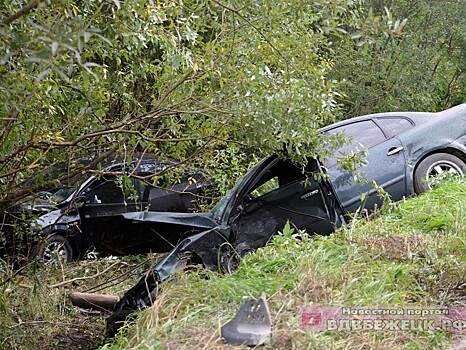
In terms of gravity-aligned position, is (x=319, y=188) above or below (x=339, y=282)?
above

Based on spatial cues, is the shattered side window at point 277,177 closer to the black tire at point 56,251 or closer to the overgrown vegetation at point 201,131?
the overgrown vegetation at point 201,131

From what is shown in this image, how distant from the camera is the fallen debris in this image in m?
3.21

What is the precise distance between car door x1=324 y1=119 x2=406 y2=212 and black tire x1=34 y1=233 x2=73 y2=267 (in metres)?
3.52

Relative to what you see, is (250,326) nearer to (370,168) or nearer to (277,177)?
(277,177)

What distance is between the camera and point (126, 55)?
5.75 m

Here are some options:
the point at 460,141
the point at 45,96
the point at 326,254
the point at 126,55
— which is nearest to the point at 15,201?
the point at 45,96

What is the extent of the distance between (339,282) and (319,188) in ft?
8.83

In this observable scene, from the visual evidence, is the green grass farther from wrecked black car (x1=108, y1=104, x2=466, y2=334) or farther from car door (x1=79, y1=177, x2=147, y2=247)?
car door (x1=79, y1=177, x2=147, y2=247)

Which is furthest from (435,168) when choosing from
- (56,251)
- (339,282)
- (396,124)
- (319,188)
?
(56,251)

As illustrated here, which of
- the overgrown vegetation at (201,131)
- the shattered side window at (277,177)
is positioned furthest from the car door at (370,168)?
the overgrown vegetation at (201,131)

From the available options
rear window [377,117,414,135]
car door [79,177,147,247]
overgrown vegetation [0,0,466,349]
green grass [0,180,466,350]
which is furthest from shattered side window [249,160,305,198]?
car door [79,177,147,247]

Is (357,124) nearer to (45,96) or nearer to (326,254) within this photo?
(326,254)

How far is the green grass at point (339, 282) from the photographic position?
322 cm

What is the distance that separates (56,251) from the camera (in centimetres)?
790
